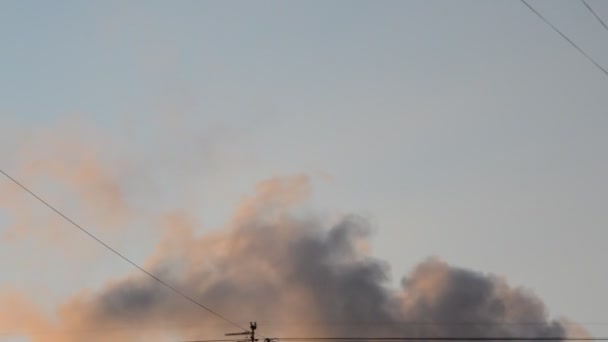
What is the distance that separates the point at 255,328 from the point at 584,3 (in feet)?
375

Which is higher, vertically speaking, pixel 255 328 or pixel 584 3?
pixel 584 3

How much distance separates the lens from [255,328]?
111m

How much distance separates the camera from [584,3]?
17.3 meters

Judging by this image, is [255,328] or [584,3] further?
[255,328]
